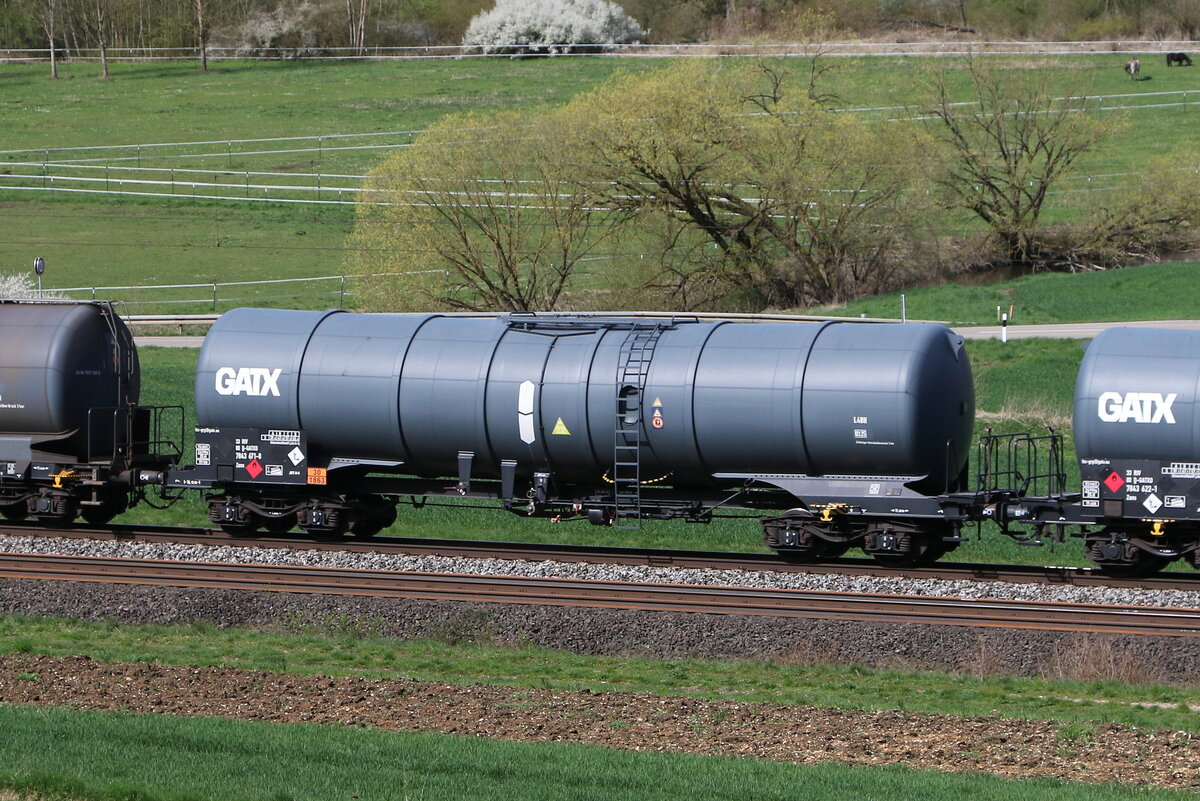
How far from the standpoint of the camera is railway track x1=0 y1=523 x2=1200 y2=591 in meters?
20.4

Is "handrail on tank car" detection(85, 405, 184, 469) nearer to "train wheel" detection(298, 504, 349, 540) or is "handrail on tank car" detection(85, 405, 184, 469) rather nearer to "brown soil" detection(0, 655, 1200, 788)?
"train wheel" detection(298, 504, 349, 540)

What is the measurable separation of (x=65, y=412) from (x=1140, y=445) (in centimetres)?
1791

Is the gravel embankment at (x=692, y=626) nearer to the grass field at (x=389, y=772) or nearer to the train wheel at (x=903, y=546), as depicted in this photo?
the train wheel at (x=903, y=546)

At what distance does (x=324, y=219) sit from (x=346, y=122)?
1599cm

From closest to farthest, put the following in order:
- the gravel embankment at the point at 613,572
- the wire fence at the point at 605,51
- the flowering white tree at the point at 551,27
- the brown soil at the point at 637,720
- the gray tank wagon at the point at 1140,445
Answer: the brown soil at the point at 637,720 → the gravel embankment at the point at 613,572 → the gray tank wagon at the point at 1140,445 → the wire fence at the point at 605,51 → the flowering white tree at the point at 551,27

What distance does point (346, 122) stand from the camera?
274ft

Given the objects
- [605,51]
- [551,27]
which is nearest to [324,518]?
[605,51]

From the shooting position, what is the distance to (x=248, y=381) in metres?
23.4

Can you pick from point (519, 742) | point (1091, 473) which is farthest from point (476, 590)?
point (1091, 473)

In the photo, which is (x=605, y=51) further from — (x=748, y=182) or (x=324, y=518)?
(x=324, y=518)

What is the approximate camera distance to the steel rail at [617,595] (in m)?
17.3

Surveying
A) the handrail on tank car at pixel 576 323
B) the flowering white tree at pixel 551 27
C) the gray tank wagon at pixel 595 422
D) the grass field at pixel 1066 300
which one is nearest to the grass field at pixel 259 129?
the flowering white tree at pixel 551 27

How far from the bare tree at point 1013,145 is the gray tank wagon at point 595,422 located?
39.5m

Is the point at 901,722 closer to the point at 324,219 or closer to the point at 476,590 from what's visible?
the point at 476,590
